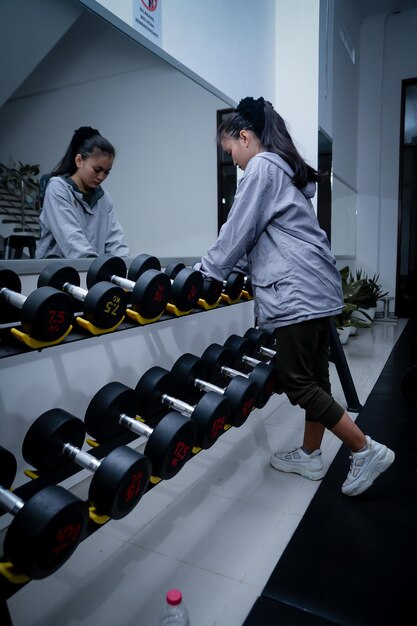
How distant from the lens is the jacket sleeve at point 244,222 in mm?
1373

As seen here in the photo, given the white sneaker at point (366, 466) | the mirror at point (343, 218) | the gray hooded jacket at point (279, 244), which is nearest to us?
the gray hooded jacket at point (279, 244)

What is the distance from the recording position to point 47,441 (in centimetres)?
108

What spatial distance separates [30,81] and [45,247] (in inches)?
111

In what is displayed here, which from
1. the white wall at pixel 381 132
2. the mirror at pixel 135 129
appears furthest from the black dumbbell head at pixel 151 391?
the white wall at pixel 381 132

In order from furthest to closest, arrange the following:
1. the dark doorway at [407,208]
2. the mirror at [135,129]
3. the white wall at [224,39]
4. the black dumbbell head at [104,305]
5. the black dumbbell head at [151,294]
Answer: the dark doorway at [407,208]
the mirror at [135,129]
the white wall at [224,39]
the black dumbbell head at [151,294]
the black dumbbell head at [104,305]

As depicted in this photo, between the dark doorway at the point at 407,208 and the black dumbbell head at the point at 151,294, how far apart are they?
4865 mm

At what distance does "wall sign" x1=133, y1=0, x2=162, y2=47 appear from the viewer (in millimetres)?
1619

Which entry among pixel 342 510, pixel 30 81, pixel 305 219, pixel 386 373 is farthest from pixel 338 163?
pixel 342 510

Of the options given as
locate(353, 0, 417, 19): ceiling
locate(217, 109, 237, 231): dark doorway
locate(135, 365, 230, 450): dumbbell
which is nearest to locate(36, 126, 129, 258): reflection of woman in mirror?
locate(135, 365, 230, 450): dumbbell

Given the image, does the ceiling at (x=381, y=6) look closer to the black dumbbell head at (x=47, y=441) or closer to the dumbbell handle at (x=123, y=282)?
the dumbbell handle at (x=123, y=282)

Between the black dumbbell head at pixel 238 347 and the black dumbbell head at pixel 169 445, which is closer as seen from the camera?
the black dumbbell head at pixel 169 445

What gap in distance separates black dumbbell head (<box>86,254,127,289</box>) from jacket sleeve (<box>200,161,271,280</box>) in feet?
1.04

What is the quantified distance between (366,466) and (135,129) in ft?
12.5

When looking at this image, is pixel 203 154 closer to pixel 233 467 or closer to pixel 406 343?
pixel 406 343
